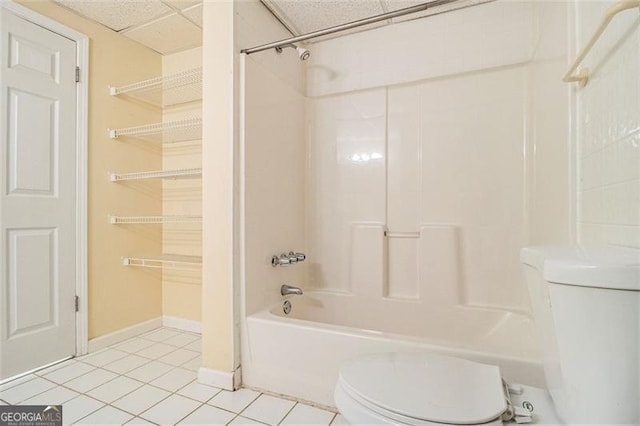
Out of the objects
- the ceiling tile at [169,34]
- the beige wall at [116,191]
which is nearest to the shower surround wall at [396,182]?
the ceiling tile at [169,34]

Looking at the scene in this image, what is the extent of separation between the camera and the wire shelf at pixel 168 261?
199cm

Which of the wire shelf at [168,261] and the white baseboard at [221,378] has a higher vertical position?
the wire shelf at [168,261]

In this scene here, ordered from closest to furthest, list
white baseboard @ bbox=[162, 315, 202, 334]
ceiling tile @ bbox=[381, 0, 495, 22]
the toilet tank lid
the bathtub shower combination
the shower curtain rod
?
the toilet tank lid < the shower curtain rod < the bathtub shower combination < ceiling tile @ bbox=[381, 0, 495, 22] < white baseboard @ bbox=[162, 315, 202, 334]

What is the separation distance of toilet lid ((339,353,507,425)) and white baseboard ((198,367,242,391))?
0.82m

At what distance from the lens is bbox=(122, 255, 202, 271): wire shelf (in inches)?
78.3

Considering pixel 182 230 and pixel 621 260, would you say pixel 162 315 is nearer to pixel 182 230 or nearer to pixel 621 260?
pixel 182 230

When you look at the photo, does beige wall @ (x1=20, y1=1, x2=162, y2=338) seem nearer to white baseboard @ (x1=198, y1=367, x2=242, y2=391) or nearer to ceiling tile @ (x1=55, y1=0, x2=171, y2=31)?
ceiling tile @ (x1=55, y1=0, x2=171, y2=31)

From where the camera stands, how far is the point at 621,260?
2.06 feet

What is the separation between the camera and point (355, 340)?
1.25 metres

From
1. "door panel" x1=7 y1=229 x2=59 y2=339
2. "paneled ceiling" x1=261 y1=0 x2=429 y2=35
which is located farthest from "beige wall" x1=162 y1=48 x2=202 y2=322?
"paneled ceiling" x1=261 y1=0 x2=429 y2=35

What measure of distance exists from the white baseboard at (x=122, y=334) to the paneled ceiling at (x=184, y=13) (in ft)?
6.84

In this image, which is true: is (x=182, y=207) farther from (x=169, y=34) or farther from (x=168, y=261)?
(x=169, y=34)

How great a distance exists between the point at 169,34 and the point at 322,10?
1131 millimetres

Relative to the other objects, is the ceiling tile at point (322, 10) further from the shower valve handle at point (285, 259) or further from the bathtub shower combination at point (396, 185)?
the shower valve handle at point (285, 259)
